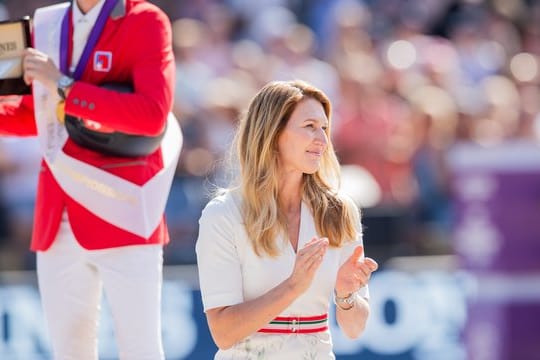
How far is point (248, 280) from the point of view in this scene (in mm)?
3816

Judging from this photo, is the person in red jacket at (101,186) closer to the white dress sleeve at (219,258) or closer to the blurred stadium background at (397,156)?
the white dress sleeve at (219,258)

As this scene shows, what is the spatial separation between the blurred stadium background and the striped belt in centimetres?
227

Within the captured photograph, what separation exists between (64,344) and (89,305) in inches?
6.7

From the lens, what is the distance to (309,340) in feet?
12.5

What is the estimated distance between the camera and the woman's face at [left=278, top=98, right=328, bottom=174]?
152 inches

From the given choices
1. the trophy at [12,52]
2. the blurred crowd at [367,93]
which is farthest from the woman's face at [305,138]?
the blurred crowd at [367,93]

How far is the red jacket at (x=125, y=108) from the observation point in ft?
13.8

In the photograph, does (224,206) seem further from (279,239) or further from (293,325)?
(293,325)

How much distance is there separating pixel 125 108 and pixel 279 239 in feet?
2.59

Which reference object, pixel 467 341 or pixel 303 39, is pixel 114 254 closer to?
pixel 467 341

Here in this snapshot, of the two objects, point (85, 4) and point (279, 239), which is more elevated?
point (85, 4)

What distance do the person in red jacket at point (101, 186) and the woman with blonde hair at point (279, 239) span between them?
55cm

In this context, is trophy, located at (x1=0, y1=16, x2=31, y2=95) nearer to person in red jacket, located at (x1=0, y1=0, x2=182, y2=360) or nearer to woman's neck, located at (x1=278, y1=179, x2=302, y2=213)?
person in red jacket, located at (x1=0, y1=0, x2=182, y2=360)

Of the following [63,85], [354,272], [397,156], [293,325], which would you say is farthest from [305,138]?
[397,156]
